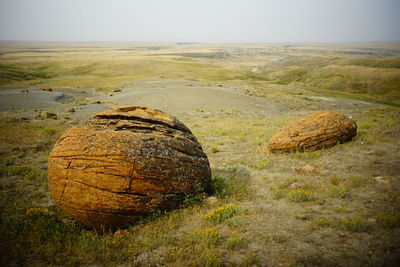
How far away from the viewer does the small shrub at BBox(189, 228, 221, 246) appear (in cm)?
569

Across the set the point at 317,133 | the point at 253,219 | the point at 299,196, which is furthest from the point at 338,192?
the point at 317,133

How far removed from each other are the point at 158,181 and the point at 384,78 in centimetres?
9758

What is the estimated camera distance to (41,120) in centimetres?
2205

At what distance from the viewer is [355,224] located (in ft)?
18.1

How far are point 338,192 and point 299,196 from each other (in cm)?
137

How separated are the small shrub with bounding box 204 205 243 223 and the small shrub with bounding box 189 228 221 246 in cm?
64

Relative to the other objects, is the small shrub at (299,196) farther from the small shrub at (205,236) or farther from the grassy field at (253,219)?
the small shrub at (205,236)

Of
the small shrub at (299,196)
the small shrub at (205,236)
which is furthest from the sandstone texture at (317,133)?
the small shrub at (205,236)

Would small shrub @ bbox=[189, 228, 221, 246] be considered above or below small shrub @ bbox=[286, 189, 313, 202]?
below

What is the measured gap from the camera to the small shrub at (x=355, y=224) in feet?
17.9

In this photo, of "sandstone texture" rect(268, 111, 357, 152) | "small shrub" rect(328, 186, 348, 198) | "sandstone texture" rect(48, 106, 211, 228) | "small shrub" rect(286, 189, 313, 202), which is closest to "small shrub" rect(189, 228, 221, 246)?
"sandstone texture" rect(48, 106, 211, 228)

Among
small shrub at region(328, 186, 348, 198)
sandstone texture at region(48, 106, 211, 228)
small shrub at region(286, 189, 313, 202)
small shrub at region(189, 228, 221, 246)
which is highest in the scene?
sandstone texture at region(48, 106, 211, 228)

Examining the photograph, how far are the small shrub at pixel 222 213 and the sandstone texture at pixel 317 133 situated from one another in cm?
687

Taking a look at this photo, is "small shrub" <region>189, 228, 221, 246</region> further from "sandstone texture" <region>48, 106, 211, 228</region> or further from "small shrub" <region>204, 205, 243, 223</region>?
"sandstone texture" <region>48, 106, 211, 228</region>
